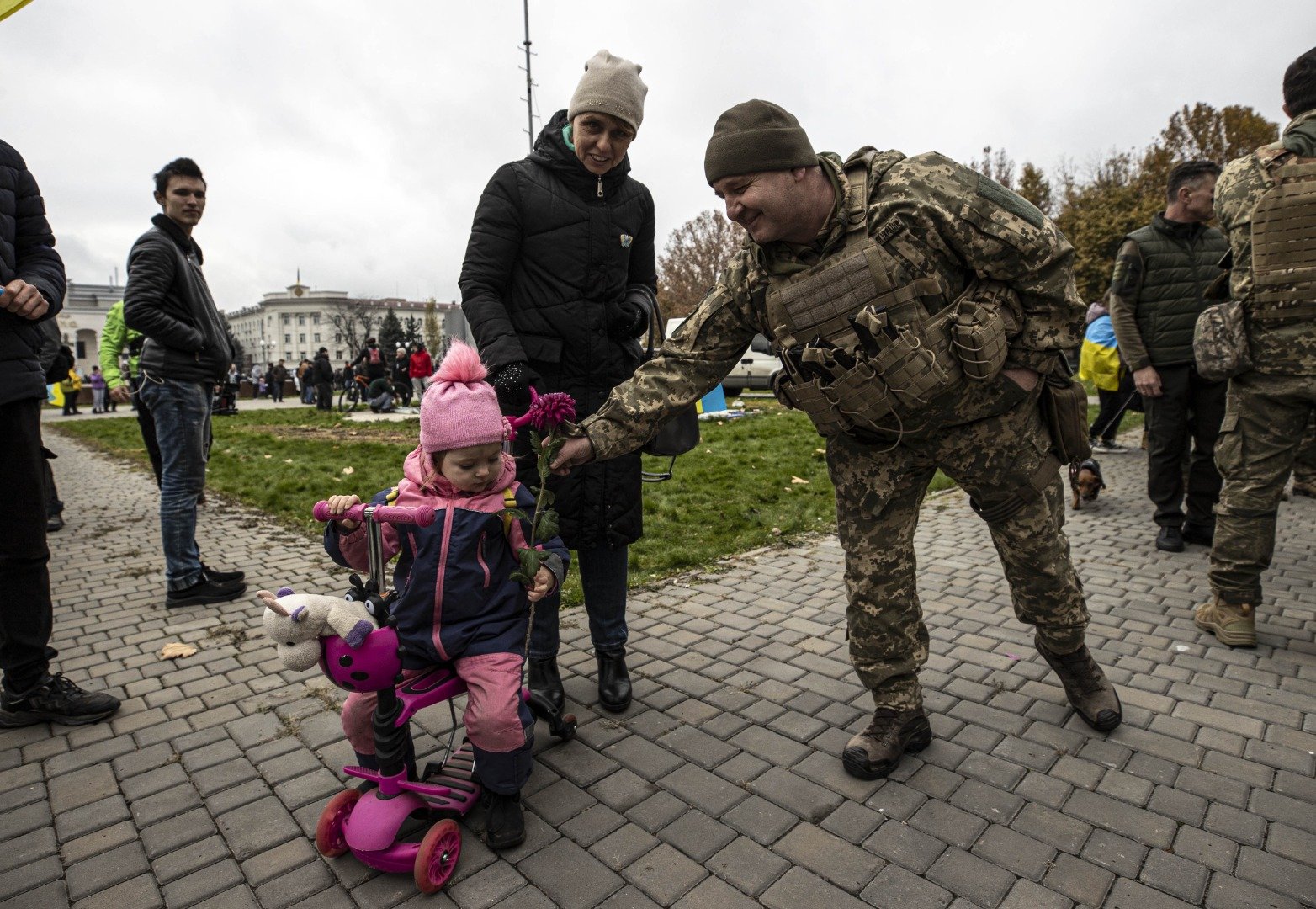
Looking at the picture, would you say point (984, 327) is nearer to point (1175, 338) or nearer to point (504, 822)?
point (504, 822)

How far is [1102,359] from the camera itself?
848cm

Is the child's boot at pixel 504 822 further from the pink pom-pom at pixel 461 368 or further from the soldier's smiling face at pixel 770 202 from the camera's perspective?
the soldier's smiling face at pixel 770 202

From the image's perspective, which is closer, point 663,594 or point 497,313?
point 497,313

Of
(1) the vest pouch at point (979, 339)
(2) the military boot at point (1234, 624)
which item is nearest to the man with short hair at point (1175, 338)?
(2) the military boot at point (1234, 624)

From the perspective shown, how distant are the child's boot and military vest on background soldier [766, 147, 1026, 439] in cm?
157

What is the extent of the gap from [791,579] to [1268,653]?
7.91ft

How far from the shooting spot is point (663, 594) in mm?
4824

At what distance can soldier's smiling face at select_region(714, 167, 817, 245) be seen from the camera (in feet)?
7.91

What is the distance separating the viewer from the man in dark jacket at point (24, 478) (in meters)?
3.08

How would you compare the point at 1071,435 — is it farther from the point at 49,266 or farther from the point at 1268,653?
the point at 49,266

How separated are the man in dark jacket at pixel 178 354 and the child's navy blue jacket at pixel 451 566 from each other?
2.77 meters

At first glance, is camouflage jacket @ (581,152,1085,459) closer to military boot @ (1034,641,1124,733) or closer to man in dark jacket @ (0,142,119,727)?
military boot @ (1034,641,1124,733)

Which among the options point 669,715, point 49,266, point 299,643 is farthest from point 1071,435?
point 49,266

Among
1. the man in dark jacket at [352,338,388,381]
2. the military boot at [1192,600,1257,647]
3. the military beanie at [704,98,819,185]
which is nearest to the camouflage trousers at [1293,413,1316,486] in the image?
the military boot at [1192,600,1257,647]
